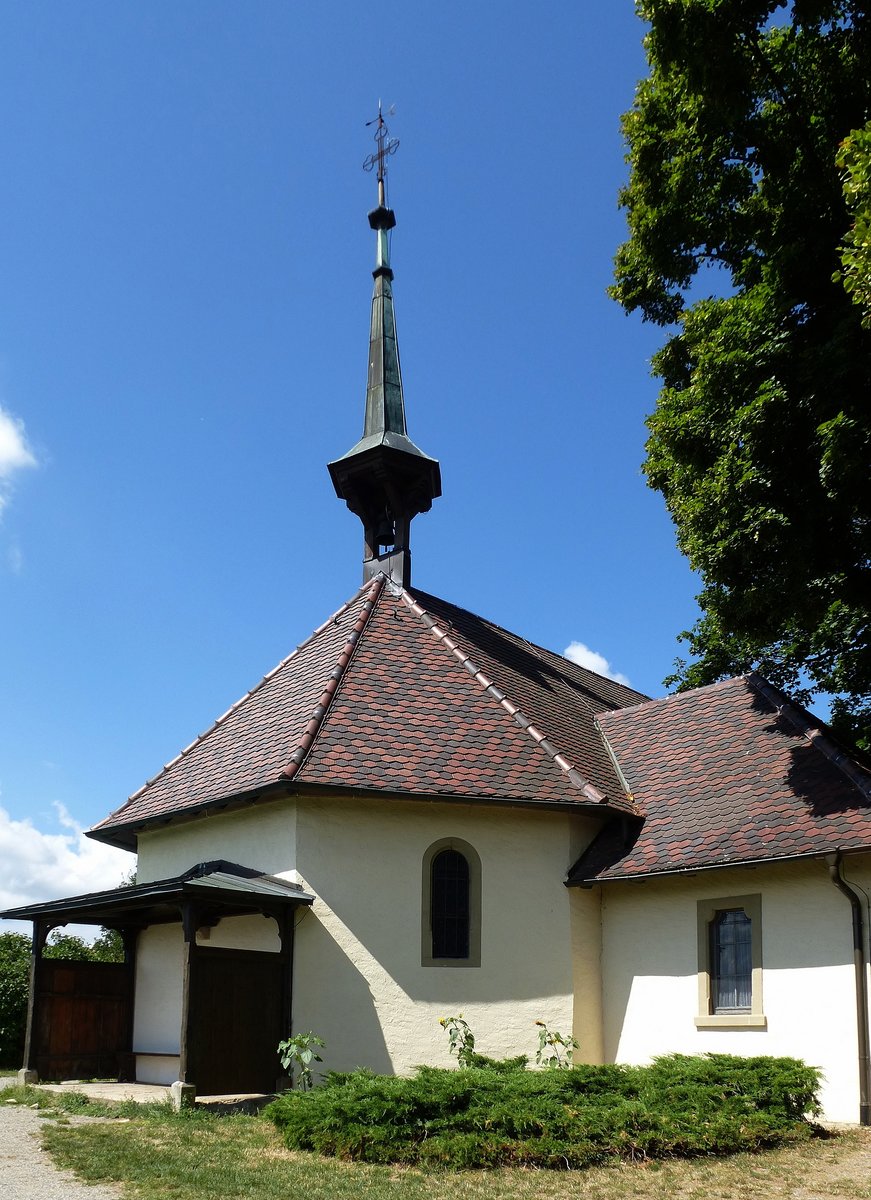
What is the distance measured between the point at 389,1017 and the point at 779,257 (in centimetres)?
1085

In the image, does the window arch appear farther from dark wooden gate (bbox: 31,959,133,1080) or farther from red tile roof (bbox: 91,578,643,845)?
dark wooden gate (bbox: 31,959,133,1080)

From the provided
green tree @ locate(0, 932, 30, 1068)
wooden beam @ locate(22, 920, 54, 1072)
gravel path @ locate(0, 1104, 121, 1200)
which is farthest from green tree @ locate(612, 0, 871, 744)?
green tree @ locate(0, 932, 30, 1068)

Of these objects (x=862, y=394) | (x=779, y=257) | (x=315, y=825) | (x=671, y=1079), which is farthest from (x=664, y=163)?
(x=671, y=1079)

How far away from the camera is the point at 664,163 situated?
14.7 meters

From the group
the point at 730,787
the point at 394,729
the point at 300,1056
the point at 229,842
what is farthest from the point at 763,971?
the point at 229,842

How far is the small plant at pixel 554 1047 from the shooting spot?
47.0ft

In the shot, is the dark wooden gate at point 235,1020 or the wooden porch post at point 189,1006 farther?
the dark wooden gate at point 235,1020

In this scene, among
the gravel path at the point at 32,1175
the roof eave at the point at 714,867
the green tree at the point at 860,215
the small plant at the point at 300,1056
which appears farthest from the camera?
the small plant at the point at 300,1056

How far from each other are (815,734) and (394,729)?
19.9ft

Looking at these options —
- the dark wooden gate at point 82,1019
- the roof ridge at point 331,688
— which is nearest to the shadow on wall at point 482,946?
the roof ridge at point 331,688

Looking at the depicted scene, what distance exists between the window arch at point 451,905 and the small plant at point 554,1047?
127 centimetres

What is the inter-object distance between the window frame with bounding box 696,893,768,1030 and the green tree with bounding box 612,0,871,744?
3.46 metres

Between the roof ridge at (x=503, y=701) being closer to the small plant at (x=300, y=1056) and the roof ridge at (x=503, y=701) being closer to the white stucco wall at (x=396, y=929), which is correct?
the white stucco wall at (x=396, y=929)

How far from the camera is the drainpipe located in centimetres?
1226
